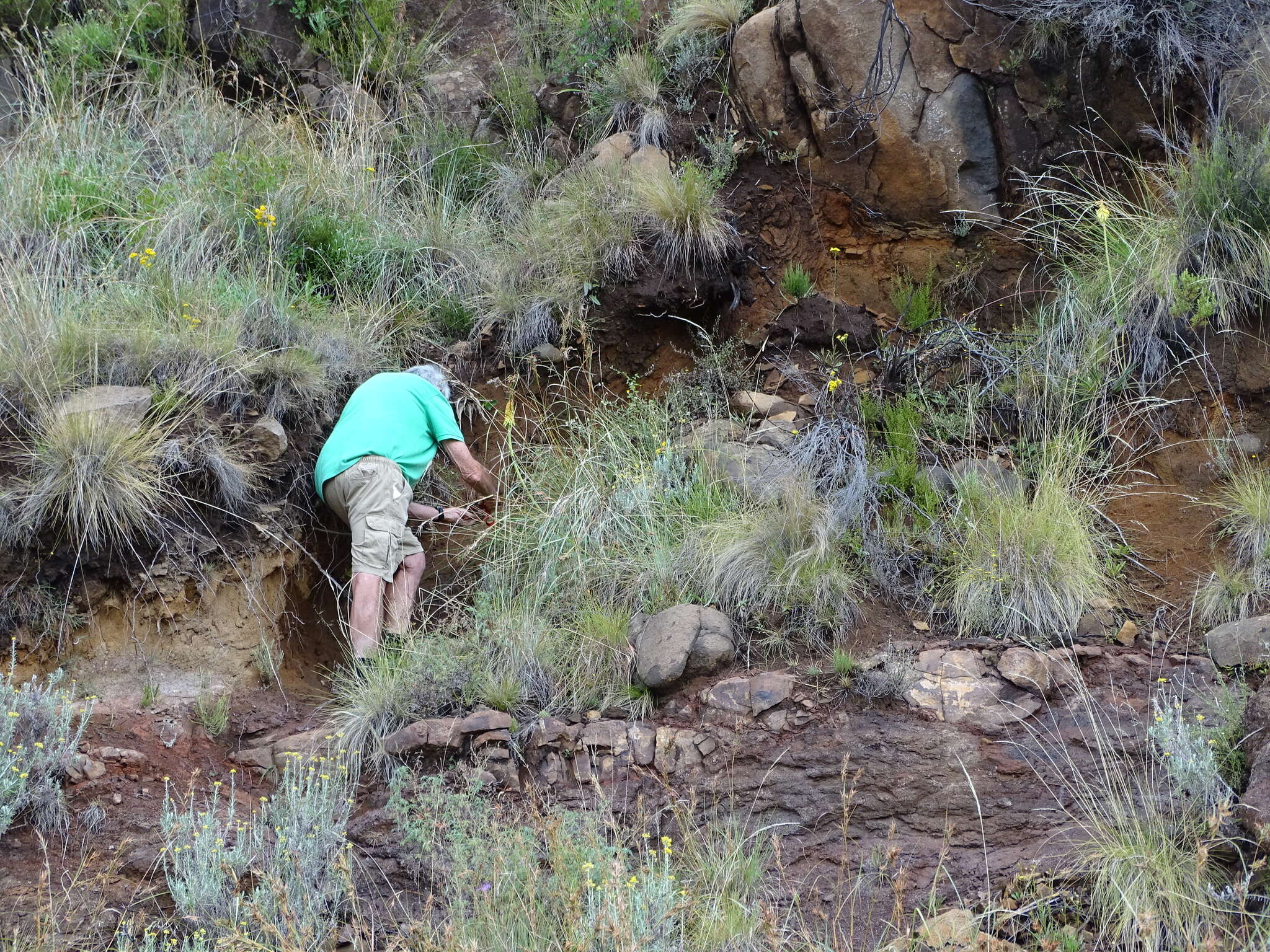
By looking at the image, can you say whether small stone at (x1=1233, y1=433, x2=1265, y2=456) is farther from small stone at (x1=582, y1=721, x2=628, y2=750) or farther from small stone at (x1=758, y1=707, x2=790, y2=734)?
small stone at (x1=582, y1=721, x2=628, y2=750)

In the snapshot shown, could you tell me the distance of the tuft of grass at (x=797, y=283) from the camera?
6926 millimetres

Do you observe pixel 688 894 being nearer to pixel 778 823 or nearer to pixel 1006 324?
pixel 778 823

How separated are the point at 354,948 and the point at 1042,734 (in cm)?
264

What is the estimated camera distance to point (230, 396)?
605 cm

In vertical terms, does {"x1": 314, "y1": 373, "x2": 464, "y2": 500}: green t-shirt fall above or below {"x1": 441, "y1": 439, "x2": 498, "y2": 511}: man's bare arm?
above

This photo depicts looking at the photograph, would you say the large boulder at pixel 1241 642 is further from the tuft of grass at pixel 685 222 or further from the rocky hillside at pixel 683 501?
the tuft of grass at pixel 685 222

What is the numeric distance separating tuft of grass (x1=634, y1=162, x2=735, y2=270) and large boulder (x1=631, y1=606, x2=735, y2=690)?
8.77ft

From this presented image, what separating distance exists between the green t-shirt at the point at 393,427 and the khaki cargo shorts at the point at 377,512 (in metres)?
0.06

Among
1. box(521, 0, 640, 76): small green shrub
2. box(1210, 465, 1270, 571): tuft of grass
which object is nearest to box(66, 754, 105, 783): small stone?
box(1210, 465, 1270, 571): tuft of grass

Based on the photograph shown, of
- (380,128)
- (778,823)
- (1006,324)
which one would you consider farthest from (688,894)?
(380,128)

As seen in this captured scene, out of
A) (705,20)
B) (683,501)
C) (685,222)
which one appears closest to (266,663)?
(683,501)

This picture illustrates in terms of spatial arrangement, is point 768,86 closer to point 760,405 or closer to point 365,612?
point 760,405

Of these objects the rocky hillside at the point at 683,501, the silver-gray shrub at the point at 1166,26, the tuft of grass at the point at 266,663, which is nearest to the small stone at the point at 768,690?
the rocky hillside at the point at 683,501

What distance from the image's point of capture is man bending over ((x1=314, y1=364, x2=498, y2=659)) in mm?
5617
